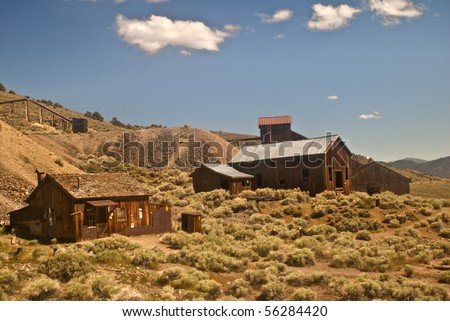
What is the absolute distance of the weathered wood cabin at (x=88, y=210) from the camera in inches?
964

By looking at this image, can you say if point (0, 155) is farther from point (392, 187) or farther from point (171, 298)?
point (392, 187)

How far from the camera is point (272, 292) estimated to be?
1675 cm

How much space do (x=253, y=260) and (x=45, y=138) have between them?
5202 cm

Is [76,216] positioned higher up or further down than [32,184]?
further down

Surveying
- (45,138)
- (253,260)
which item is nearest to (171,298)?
(253,260)

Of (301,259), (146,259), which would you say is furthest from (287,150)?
(146,259)

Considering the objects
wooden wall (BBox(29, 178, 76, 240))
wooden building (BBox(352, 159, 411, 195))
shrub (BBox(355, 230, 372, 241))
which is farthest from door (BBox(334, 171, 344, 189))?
wooden wall (BBox(29, 178, 76, 240))

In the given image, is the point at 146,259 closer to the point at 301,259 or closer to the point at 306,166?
the point at 301,259

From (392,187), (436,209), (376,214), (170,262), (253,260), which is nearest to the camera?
(170,262)

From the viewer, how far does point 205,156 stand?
7706 cm

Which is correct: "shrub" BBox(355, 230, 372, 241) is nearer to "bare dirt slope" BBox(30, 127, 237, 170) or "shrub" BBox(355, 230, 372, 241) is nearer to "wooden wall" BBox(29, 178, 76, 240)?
"wooden wall" BBox(29, 178, 76, 240)

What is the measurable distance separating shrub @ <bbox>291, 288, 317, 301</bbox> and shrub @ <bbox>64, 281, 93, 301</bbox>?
270 inches

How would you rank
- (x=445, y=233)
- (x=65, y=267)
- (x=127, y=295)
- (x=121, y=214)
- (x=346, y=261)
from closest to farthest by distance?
(x=127, y=295), (x=65, y=267), (x=346, y=261), (x=121, y=214), (x=445, y=233)

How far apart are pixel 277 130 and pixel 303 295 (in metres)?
57.2
